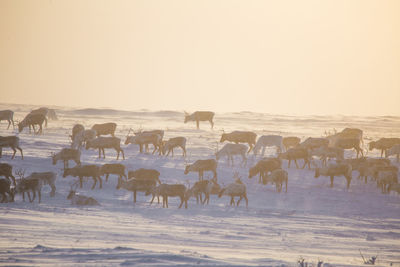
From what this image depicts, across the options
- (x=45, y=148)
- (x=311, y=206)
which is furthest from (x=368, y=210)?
(x=45, y=148)

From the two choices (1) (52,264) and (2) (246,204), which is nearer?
(1) (52,264)

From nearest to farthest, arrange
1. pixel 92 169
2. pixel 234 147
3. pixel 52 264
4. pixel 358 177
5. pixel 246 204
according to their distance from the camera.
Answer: pixel 52 264 < pixel 246 204 < pixel 92 169 < pixel 358 177 < pixel 234 147

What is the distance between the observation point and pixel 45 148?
81.5 feet

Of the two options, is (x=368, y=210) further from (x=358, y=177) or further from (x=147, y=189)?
(x=147, y=189)

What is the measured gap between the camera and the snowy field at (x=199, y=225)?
32.8 ft

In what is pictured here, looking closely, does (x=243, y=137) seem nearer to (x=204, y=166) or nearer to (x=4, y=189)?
(x=204, y=166)

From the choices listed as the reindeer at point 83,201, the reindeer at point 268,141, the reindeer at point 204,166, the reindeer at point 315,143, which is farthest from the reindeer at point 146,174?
the reindeer at point 315,143

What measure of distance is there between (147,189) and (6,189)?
4532mm

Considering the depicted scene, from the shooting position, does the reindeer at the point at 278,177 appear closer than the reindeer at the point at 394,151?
Yes

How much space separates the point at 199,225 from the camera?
14312 millimetres

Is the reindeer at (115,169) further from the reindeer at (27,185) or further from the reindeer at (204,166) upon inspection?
the reindeer at (27,185)

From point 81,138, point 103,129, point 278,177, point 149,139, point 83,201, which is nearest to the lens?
point 83,201

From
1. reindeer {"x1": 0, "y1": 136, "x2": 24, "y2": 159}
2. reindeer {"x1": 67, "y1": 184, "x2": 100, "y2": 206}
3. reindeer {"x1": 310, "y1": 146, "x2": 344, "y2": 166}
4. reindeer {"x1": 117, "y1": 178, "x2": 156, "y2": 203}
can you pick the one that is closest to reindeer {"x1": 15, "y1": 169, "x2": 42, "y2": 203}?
reindeer {"x1": 67, "y1": 184, "x2": 100, "y2": 206}

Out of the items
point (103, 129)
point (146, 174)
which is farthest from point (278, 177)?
point (103, 129)
